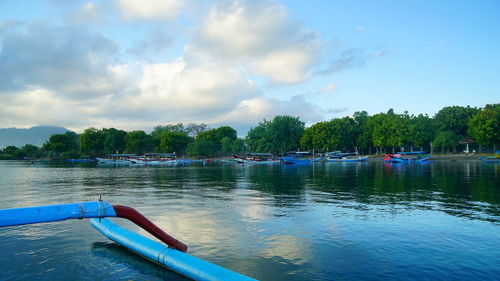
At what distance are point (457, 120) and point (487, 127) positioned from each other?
22.3 meters

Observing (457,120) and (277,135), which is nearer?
(457,120)

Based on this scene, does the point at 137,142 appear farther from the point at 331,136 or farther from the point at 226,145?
the point at 331,136

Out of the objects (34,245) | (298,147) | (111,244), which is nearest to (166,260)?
(111,244)

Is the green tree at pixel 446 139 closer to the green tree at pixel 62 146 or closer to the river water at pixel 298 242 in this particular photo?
the river water at pixel 298 242

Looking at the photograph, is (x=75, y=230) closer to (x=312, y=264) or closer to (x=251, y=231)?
(x=251, y=231)

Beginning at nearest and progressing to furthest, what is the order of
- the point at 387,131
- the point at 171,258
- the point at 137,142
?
the point at 171,258 < the point at 387,131 < the point at 137,142

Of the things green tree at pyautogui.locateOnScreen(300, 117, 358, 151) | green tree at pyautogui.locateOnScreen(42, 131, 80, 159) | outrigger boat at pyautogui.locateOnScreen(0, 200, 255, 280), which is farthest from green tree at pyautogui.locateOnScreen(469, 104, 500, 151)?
green tree at pyautogui.locateOnScreen(42, 131, 80, 159)

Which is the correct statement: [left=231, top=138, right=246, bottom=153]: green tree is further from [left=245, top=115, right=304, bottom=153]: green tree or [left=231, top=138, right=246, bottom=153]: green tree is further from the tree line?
[left=245, top=115, right=304, bottom=153]: green tree

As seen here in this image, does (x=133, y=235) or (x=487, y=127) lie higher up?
(x=487, y=127)

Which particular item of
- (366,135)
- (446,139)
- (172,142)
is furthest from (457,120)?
(172,142)

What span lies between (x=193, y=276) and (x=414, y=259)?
7880mm

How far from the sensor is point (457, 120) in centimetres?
11075

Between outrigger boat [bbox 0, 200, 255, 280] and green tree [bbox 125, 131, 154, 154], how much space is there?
539ft

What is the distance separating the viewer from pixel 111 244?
43.8 feet
